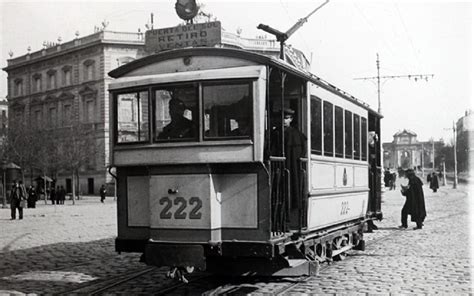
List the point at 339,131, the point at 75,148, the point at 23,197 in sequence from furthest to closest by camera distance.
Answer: the point at 75,148 → the point at 23,197 → the point at 339,131

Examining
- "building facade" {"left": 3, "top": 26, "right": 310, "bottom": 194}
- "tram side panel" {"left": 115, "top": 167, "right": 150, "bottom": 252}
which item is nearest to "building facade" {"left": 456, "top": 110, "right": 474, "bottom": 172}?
"building facade" {"left": 3, "top": 26, "right": 310, "bottom": 194}

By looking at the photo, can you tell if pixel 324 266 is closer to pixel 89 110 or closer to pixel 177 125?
pixel 177 125

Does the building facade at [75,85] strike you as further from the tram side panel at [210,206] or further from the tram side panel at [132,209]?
the tram side panel at [210,206]

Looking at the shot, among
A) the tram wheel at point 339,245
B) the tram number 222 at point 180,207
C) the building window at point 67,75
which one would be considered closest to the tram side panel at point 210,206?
the tram number 222 at point 180,207

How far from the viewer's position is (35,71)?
62.5 m

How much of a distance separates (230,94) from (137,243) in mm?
2436

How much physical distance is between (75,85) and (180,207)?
5405 centimetres

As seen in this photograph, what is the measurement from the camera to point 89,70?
57969 mm

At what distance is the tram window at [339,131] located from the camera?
1039 centimetres

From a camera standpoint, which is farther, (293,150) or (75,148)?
(75,148)

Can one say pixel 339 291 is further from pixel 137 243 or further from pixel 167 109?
pixel 167 109

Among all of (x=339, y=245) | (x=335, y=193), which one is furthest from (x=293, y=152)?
(x=339, y=245)

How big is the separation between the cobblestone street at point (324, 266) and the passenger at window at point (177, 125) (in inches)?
94.6

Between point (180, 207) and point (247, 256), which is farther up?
point (180, 207)
